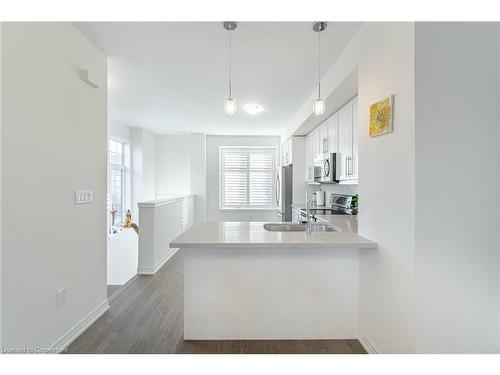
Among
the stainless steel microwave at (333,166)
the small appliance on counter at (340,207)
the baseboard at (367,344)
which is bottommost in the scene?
the baseboard at (367,344)

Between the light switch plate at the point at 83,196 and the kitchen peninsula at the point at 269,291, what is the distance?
0.96 metres

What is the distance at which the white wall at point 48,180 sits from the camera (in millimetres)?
1533

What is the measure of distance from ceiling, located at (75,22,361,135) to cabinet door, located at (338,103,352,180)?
0.52m

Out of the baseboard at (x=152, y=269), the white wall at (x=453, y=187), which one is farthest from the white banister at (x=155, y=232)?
the white wall at (x=453, y=187)

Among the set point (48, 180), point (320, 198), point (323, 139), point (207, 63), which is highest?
point (207, 63)

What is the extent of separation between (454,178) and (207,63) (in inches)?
90.1

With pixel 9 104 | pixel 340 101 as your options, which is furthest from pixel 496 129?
pixel 9 104

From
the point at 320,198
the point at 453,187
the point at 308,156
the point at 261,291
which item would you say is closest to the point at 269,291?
the point at 261,291

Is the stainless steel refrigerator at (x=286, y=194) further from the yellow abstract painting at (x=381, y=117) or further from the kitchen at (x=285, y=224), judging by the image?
the yellow abstract painting at (x=381, y=117)

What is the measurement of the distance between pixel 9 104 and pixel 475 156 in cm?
259

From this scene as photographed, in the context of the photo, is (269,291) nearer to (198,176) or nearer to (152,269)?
(152,269)

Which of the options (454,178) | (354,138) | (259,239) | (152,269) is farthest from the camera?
(152,269)

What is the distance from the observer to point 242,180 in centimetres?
645
